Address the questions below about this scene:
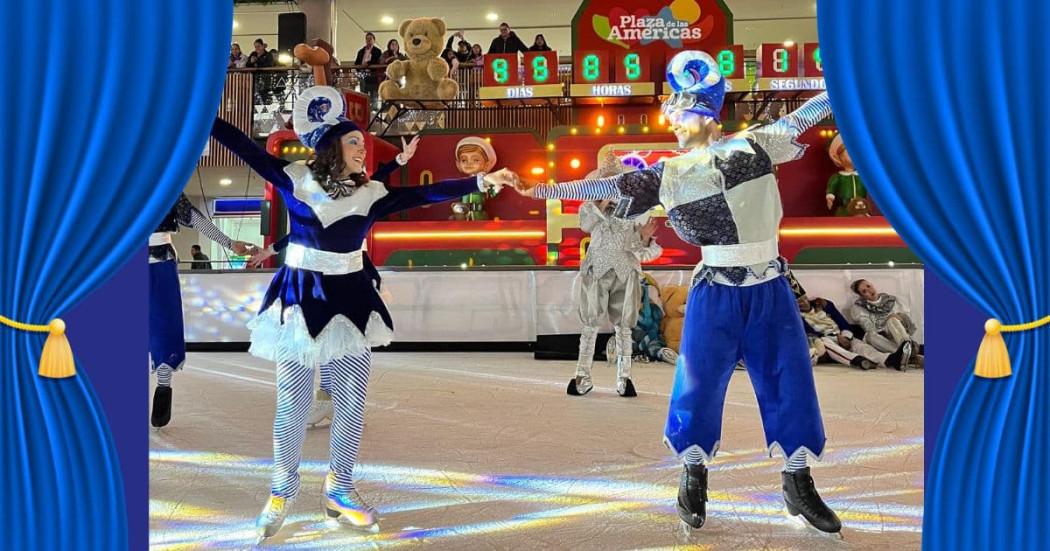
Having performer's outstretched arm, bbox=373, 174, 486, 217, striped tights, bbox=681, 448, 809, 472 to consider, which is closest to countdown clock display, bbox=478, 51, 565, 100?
performer's outstretched arm, bbox=373, 174, 486, 217

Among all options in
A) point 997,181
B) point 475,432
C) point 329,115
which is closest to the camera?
point 997,181

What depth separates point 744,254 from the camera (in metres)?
2.66

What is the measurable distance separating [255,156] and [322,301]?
562 millimetres

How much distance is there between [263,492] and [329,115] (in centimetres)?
146

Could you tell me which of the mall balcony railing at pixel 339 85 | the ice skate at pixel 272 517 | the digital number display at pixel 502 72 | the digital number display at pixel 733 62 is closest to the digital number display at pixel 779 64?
the digital number display at pixel 733 62

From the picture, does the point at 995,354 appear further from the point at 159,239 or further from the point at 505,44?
the point at 505,44

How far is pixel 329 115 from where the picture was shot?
287 cm

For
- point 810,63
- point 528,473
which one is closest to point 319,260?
point 528,473

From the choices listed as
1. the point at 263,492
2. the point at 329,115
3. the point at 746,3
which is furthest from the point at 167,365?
the point at 746,3

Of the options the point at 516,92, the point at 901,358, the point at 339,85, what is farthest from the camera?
the point at 339,85

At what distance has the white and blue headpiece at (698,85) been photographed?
9.10 feet

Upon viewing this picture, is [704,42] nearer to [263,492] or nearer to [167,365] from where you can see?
[167,365]

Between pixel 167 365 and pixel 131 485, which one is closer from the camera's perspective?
pixel 131 485

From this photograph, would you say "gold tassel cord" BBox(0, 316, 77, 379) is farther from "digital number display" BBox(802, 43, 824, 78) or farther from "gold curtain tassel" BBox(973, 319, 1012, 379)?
"digital number display" BBox(802, 43, 824, 78)
